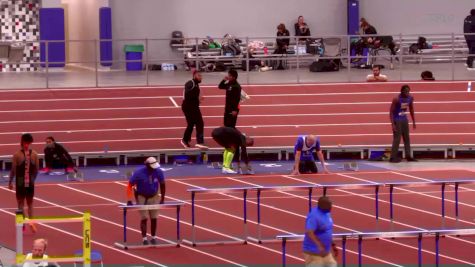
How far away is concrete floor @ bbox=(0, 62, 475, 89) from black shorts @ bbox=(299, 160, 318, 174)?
241 inches

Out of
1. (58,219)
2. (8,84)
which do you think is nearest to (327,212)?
(58,219)

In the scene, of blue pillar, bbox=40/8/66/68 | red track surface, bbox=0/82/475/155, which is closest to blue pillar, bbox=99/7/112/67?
blue pillar, bbox=40/8/66/68

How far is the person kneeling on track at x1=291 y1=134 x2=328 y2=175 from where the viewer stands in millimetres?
26656

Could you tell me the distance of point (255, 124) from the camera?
103ft

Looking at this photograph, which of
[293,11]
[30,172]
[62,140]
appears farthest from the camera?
[293,11]

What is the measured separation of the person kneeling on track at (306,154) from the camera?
26.7 m

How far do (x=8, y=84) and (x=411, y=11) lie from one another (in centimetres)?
1426

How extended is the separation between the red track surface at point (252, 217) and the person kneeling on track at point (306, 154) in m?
0.35

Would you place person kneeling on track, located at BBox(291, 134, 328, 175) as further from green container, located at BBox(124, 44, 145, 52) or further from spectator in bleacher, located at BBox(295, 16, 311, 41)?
green container, located at BBox(124, 44, 145, 52)

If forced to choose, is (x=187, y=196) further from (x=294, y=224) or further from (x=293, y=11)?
(x=293, y=11)

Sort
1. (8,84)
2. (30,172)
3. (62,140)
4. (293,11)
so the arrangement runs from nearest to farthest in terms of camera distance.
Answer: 1. (30,172)
2. (62,140)
3. (8,84)
4. (293,11)

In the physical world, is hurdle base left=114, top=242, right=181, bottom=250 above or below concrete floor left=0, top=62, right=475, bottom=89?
below

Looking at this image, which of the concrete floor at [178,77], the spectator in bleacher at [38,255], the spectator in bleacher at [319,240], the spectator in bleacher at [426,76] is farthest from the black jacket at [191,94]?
the spectator in bleacher at [38,255]

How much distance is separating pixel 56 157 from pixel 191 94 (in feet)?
11.2
